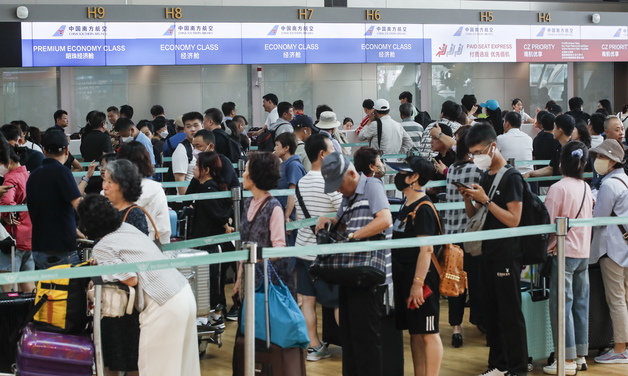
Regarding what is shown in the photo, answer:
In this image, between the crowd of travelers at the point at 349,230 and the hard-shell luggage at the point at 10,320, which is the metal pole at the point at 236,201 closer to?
the crowd of travelers at the point at 349,230

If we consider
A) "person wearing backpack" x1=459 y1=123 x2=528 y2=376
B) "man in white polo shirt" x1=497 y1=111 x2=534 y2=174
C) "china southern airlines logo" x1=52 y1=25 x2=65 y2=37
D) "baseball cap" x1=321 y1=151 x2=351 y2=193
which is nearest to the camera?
"baseball cap" x1=321 y1=151 x2=351 y2=193

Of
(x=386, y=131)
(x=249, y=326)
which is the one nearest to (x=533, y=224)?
(x=249, y=326)

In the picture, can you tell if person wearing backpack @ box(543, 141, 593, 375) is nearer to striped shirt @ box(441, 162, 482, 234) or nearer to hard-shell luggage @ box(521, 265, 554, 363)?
hard-shell luggage @ box(521, 265, 554, 363)

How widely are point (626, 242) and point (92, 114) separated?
580 cm

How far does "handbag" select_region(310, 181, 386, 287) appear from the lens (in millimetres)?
4852

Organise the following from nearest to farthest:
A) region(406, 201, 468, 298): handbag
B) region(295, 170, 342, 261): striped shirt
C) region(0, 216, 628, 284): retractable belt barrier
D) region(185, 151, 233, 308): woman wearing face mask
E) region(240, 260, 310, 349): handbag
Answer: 1. region(0, 216, 628, 284): retractable belt barrier
2. region(240, 260, 310, 349): handbag
3. region(406, 201, 468, 298): handbag
4. region(295, 170, 342, 261): striped shirt
5. region(185, 151, 233, 308): woman wearing face mask

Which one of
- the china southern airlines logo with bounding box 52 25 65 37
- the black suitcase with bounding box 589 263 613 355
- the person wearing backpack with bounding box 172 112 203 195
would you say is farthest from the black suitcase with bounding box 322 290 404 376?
the china southern airlines logo with bounding box 52 25 65 37

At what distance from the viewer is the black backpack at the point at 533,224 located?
5551 mm

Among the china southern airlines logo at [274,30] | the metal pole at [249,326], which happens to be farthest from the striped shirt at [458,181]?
the china southern airlines logo at [274,30]

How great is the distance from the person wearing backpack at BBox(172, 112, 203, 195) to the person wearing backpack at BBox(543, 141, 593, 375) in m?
3.70

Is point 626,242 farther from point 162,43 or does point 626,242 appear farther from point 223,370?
point 162,43

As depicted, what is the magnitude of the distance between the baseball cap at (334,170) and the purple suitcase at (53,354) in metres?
1.52

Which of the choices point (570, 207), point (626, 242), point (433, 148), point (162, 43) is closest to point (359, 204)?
point (570, 207)

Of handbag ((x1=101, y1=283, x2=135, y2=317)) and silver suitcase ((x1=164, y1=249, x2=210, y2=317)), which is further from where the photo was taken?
silver suitcase ((x1=164, y1=249, x2=210, y2=317))
